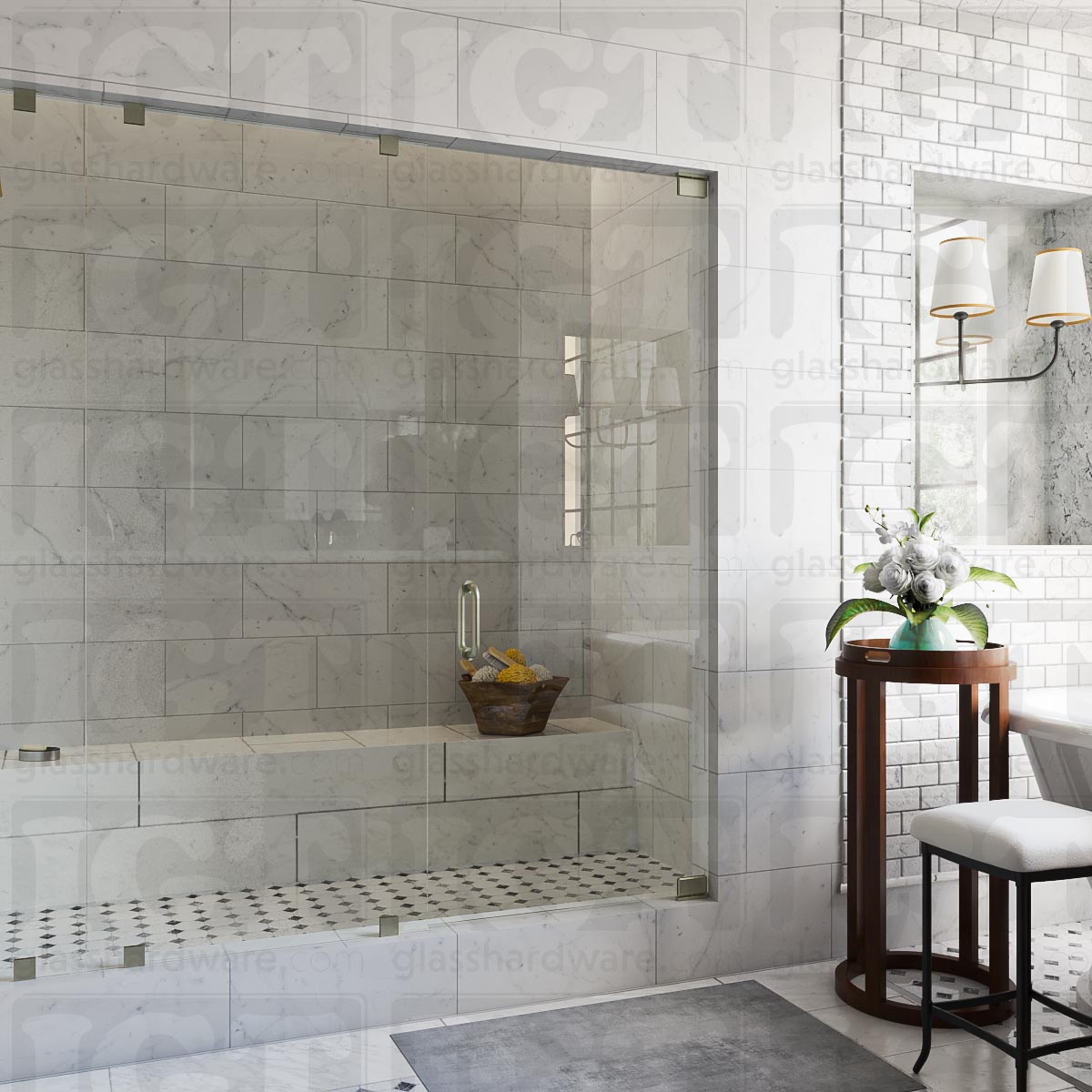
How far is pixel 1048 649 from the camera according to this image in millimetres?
3924

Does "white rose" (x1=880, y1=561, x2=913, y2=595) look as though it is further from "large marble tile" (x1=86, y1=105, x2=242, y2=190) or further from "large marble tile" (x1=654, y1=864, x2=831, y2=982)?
"large marble tile" (x1=86, y1=105, x2=242, y2=190)

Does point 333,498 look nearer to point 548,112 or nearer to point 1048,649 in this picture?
point 548,112

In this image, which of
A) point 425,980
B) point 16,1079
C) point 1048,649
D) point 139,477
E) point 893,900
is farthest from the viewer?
point 1048,649

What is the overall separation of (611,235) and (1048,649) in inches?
84.0

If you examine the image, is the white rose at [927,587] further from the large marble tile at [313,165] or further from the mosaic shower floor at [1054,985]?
the large marble tile at [313,165]

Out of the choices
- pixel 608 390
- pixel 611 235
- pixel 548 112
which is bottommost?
pixel 608 390

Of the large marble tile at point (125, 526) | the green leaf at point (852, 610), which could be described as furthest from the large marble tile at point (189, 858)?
the green leaf at point (852, 610)

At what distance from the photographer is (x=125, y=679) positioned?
9.37ft

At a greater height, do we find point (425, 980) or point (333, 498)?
point (333, 498)

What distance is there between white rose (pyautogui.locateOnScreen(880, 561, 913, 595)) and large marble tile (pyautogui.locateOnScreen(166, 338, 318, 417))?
1626 mm

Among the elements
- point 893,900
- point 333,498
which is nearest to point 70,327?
point 333,498

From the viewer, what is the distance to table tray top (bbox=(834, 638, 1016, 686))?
118 inches

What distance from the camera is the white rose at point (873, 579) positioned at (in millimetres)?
3084

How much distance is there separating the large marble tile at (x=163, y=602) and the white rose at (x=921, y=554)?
1.82 m
